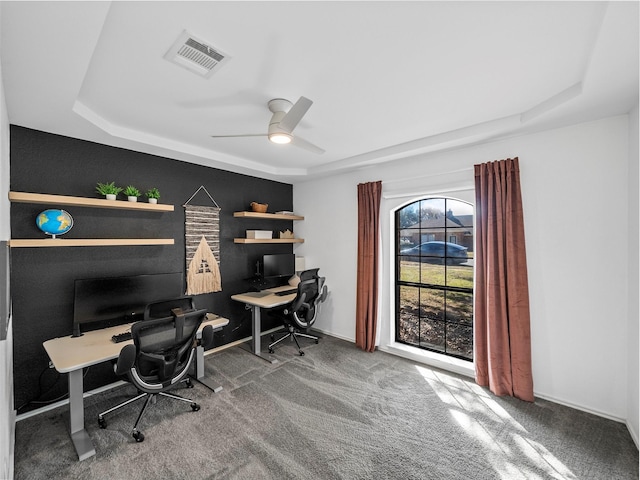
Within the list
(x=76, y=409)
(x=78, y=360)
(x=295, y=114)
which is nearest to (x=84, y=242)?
(x=78, y=360)

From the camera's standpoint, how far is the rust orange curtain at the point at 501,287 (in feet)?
8.82

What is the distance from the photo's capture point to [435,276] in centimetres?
360

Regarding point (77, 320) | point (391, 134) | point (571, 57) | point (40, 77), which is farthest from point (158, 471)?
point (571, 57)

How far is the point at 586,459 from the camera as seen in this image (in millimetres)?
1963

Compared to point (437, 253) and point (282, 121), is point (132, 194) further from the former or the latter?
point (437, 253)

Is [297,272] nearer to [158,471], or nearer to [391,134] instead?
[391,134]

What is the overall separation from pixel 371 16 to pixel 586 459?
3.12 metres

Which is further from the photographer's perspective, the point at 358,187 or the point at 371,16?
the point at 358,187

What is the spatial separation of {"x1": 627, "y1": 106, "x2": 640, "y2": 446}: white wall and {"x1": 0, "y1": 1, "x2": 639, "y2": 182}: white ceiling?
0.32 metres

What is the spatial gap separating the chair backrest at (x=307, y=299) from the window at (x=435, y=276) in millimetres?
1115

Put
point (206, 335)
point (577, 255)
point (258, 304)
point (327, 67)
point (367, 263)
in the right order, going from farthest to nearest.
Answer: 1. point (367, 263)
2. point (258, 304)
3. point (206, 335)
4. point (577, 255)
5. point (327, 67)

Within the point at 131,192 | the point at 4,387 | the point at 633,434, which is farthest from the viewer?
the point at 131,192

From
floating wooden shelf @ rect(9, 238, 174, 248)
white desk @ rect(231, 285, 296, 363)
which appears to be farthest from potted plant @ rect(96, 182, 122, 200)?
white desk @ rect(231, 285, 296, 363)

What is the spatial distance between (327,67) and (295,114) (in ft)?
1.20
